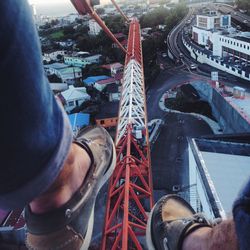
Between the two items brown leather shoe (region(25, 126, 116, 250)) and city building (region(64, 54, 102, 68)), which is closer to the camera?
brown leather shoe (region(25, 126, 116, 250))

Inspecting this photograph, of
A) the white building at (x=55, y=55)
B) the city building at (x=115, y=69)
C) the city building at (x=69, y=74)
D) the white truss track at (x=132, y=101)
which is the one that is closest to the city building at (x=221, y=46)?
the city building at (x=115, y=69)

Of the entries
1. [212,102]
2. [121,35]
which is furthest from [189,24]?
[212,102]

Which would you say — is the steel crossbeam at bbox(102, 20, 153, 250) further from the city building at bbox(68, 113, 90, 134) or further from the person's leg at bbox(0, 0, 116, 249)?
the person's leg at bbox(0, 0, 116, 249)

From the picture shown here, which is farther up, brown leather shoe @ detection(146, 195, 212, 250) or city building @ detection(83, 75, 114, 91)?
brown leather shoe @ detection(146, 195, 212, 250)

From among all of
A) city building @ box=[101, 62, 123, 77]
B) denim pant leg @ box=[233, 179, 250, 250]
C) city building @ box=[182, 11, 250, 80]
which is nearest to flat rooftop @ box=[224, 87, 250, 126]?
city building @ box=[182, 11, 250, 80]

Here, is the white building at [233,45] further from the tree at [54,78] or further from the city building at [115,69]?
the tree at [54,78]

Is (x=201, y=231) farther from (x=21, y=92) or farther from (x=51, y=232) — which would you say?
(x=21, y=92)

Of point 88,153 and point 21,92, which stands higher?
point 21,92
